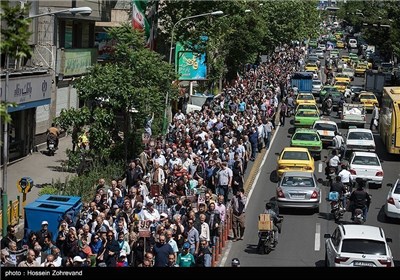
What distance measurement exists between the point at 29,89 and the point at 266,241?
15.7m

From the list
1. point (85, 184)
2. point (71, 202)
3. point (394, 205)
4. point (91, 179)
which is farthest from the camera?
point (91, 179)

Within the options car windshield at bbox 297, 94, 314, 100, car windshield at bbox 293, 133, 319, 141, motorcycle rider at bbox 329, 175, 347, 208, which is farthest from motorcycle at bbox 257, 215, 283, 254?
car windshield at bbox 297, 94, 314, 100

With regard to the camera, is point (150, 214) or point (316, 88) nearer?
point (150, 214)

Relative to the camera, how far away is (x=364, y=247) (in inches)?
739

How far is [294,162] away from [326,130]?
8.92m

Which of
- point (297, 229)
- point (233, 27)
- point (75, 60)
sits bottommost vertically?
point (297, 229)

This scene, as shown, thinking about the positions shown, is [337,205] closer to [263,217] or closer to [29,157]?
[263,217]

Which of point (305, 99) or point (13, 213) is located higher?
point (305, 99)

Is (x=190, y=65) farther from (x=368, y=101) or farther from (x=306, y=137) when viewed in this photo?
(x=306, y=137)

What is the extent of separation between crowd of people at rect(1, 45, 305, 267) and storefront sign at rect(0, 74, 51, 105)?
541 cm

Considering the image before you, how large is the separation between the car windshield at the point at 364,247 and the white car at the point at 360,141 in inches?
722

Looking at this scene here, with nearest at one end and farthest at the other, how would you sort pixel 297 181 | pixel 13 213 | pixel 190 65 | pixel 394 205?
1. pixel 13 213
2. pixel 394 205
3. pixel 297 181
4. pixel 190 65

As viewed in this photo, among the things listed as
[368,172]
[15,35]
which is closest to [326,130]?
[368,172]
